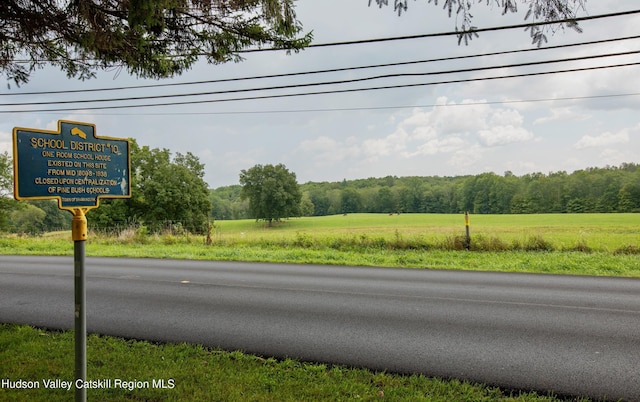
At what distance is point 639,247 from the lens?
1392 centimetres

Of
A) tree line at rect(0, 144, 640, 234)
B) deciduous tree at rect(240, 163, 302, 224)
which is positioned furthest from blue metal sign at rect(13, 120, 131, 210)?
deciduous tree at rect(240, 163, 302, 224)

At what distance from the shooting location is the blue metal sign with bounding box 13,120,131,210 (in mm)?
3221

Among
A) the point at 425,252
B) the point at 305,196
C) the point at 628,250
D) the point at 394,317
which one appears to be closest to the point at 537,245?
the point at 628,250

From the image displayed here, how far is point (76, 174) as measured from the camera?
3.49 metres

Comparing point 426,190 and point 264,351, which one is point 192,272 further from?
point 426,190

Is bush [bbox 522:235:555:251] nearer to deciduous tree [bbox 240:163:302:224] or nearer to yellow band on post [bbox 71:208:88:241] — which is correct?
yellow band on post [bbox 71:208:88:241]

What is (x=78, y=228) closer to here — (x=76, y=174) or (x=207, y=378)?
(x=76, y=174)

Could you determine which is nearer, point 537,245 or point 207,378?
point 207,378

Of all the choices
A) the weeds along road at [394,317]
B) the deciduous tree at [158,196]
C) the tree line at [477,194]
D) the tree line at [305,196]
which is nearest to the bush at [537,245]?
the weeds along road at [394,317]

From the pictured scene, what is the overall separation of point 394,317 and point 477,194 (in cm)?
6232

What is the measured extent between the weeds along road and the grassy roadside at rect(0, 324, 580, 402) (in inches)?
14.0

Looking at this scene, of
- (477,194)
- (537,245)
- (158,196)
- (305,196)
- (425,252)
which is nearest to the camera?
(425,252)

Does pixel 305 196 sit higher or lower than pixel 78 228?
higher

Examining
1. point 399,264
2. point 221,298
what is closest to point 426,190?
point 399,264
